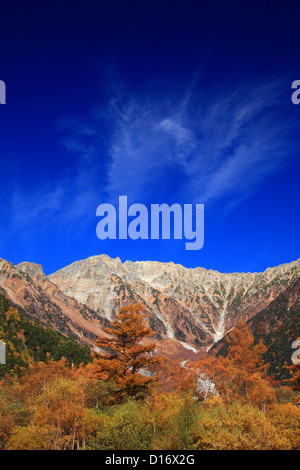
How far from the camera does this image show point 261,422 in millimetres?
22109

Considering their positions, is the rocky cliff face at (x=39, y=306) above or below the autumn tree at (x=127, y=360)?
above

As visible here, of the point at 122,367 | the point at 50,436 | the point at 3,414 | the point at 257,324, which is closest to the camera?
the point at 50,436

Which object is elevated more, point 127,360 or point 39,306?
point 39,306

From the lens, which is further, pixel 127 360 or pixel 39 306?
pixel 39 306

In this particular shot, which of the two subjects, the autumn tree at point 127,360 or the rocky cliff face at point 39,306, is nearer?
the autumn tree at point 127,360

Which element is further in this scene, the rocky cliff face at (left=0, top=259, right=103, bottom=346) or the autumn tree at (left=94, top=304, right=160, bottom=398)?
the rocky cliff face at (left=0, top=259, right=103, bottom=346)

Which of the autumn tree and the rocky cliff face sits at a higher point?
the rocky cliff face

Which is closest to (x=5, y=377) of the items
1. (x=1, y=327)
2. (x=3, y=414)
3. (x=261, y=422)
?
(x=1, y=327)
